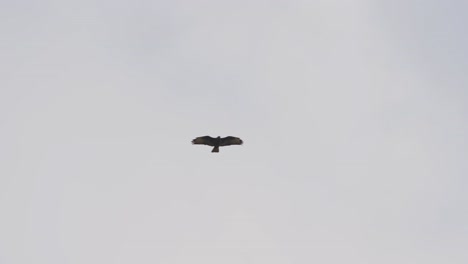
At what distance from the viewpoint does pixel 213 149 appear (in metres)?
33.9

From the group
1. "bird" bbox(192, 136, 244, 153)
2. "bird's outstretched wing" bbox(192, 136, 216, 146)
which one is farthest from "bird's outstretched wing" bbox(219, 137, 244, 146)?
"bird's outstretched wing" bbox(192, 136, 216, 146)

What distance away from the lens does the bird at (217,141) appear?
1346 inches

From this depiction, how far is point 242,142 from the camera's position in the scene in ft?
114

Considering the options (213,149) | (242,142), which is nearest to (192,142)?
(213,149)

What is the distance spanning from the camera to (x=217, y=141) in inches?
1353

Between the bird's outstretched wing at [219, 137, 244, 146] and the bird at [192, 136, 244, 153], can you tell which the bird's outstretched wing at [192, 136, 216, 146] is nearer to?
the bird at [192, 136, 244, 153]

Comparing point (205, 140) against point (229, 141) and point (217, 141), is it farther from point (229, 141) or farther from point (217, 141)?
point (229, 141)

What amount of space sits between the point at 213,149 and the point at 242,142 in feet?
10.4

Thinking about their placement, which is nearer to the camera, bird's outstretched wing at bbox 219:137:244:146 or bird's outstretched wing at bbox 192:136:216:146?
bird's outstretched wing at bbox 219:137:244:146

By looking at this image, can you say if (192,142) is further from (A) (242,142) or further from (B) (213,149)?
(A) (242,142)

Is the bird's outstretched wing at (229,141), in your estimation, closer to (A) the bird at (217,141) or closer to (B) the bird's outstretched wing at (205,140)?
(A) the bird at (217,141)

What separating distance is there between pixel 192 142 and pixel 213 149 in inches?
92.8

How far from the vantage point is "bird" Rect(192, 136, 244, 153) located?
34.2 metres

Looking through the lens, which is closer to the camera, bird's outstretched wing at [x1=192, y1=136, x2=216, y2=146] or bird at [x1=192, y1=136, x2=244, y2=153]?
bird at [x1=192, y1=136, x2=244, y2=153]
